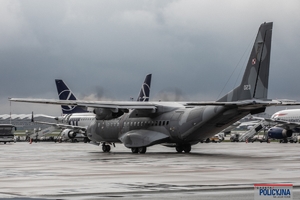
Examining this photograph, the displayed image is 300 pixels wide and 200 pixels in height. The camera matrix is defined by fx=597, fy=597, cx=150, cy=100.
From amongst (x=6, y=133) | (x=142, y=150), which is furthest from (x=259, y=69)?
(x=6, y=133)

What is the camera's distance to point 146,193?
58.7ft

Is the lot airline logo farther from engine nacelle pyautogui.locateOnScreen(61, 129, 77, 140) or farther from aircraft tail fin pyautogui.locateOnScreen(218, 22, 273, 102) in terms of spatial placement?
engine nacelle pyautogui.locateOnScreen(61, 129, 77, 140)

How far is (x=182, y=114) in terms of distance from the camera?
141 feet

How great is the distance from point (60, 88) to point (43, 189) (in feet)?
206

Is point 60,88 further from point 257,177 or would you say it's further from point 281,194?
point 281,194

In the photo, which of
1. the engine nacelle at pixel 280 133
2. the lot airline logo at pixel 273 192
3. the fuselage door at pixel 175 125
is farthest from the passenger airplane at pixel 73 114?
the lot airline logo at pixel 273 192

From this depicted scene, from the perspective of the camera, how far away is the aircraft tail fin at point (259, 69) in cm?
3847

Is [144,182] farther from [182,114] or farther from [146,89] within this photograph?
[146,89]

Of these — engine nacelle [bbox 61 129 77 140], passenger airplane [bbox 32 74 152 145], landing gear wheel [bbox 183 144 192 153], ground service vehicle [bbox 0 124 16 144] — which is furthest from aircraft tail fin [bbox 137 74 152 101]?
landing gear wheel [bbox 183 144 192 153]

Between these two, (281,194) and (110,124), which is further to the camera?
(110,124)

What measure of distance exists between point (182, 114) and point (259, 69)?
7.16m

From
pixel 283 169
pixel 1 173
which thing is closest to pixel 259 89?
pixel 283 169

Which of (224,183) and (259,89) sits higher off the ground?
(259,89)

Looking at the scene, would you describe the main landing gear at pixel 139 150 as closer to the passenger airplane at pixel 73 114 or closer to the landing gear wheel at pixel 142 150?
the landing gear wheel at pixel 142 150
